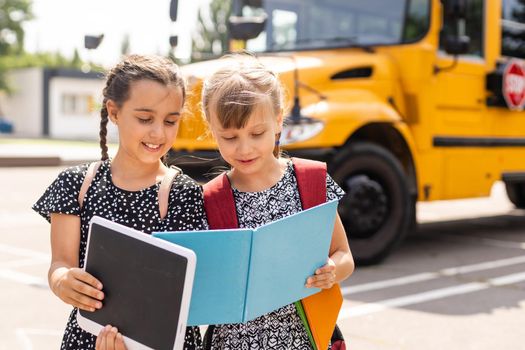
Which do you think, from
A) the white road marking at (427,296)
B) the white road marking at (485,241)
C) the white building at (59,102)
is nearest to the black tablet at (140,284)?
the white road marking at (427,296)

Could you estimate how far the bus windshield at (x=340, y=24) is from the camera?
19.0 ft

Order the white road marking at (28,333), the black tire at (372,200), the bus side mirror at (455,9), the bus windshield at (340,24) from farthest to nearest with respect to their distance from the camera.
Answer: the bus windshield at (340,24) < the bus side mirror at (455,9) < the black tire at (372,200) < the white road marking at (28,333)

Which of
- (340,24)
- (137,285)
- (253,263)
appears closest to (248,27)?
(340,24)

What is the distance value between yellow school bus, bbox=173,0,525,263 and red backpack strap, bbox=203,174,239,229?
10.1ft

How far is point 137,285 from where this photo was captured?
1543mm

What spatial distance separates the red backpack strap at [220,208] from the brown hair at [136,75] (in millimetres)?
273

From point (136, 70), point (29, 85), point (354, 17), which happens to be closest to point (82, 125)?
point (29, 85)

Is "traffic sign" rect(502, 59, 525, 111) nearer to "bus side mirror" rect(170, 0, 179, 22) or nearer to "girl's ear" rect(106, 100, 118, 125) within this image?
"bus side mirror" rect(170, 0, 179, 22)

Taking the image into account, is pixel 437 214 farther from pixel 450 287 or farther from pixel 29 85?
pixel 29 85

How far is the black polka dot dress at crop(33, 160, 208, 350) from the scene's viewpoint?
1819 mm

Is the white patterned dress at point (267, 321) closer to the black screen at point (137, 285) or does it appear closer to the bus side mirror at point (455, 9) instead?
the black screen at point (137, 285)

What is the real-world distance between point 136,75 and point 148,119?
4.9 inches

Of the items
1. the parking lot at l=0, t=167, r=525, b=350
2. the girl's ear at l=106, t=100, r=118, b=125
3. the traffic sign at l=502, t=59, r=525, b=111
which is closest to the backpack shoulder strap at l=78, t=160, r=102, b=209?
the girl's ear at l=106, t=100, r=118, b=125

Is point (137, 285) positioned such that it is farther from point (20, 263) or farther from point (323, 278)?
point (20, 263)
